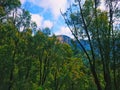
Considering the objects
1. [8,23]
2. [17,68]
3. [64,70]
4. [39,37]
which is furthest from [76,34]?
[64,70]

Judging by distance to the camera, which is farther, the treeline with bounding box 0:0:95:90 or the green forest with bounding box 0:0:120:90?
the treeline with bounding box 0:0:95:90

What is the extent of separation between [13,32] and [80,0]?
17.1m

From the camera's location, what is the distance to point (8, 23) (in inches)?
1518

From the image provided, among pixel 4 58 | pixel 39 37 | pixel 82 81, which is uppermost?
pixel 39 37

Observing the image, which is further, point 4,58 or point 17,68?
point 17,68

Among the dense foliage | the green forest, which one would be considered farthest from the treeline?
the dense foliage

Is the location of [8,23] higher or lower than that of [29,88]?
higher

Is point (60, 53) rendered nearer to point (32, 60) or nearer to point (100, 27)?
point (32, 60)

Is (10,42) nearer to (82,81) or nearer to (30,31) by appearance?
(30,31)

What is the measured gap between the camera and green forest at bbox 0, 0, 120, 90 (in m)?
26.4

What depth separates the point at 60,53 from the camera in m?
59.1

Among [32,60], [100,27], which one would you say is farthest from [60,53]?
[100,27]

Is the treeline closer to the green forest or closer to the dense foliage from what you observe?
the green forest

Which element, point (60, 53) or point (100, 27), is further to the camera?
point (60, 53)
